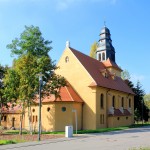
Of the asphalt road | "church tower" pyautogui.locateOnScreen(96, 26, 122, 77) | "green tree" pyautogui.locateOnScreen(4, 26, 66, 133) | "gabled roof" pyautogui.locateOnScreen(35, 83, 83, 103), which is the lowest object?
the asphalt road

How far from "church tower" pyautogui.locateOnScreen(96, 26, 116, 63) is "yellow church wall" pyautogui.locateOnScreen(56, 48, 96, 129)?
14040mm

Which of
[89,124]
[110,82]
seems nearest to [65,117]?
[89,124]

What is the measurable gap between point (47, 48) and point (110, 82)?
15.1m

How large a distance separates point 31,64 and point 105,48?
2534 centimetres

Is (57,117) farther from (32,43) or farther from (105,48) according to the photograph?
(105,48)

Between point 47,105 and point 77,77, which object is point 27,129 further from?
point 77,77

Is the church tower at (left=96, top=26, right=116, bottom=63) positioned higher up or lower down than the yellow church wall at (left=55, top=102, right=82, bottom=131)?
higher up

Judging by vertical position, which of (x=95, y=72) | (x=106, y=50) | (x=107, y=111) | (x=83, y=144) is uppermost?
(x=106, y=50)

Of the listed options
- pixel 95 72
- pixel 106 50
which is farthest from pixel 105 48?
pixel 95 72

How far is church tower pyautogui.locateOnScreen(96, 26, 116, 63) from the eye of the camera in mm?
53344

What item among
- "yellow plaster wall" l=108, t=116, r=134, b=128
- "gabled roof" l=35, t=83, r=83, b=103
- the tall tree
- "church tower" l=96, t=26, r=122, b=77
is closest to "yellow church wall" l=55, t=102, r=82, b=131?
"gabled roof" l=35, t=83, r=83, b=103

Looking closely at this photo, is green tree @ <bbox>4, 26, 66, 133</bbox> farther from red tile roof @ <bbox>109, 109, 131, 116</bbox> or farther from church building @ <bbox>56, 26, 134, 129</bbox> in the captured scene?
red tile roof @ <bbox>109, 109, 131, 116</bbox>

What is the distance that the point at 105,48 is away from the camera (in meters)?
53.3

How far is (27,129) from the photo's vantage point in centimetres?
4009
